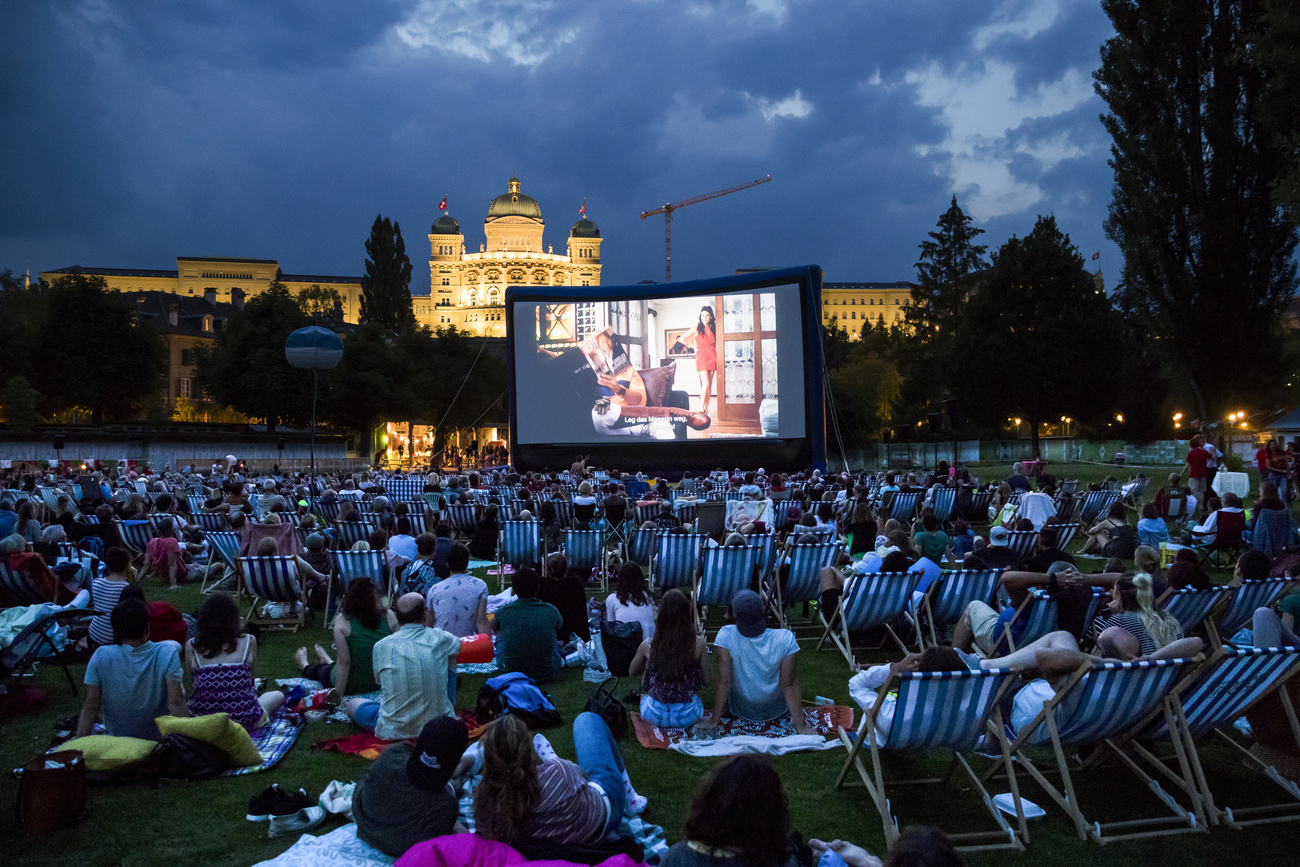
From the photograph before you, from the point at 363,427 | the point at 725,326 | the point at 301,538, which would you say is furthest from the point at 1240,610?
the point at 363,427

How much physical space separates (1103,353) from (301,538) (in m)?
28.8

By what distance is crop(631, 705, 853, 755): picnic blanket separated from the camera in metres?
4.53

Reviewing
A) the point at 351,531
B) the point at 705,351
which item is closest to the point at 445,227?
the point at 705,351

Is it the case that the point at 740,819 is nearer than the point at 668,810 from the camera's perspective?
Yes

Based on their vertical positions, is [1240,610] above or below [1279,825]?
above

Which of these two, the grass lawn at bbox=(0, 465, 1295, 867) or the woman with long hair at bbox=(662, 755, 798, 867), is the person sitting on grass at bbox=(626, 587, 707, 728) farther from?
the woman with long hair at bbox=(662, 755, 798, 867)

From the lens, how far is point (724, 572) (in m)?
7.34

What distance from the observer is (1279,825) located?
3652 millimetres

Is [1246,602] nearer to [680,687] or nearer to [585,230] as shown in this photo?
[680,687]

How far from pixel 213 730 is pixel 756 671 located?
264cm

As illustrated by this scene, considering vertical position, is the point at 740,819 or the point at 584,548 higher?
the point at 740,819

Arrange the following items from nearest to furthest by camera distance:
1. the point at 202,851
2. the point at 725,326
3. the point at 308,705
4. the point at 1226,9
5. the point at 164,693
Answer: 1. the point at 202,851
2. the point at 164,693
3. the point at 308,705
4. the point at 1226,9
5. the point at 725,326

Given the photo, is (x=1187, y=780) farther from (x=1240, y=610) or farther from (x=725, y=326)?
(x=725, y=326)

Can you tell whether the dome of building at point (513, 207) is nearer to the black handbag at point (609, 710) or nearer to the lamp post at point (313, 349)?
the lamp post at point (313, 349)
